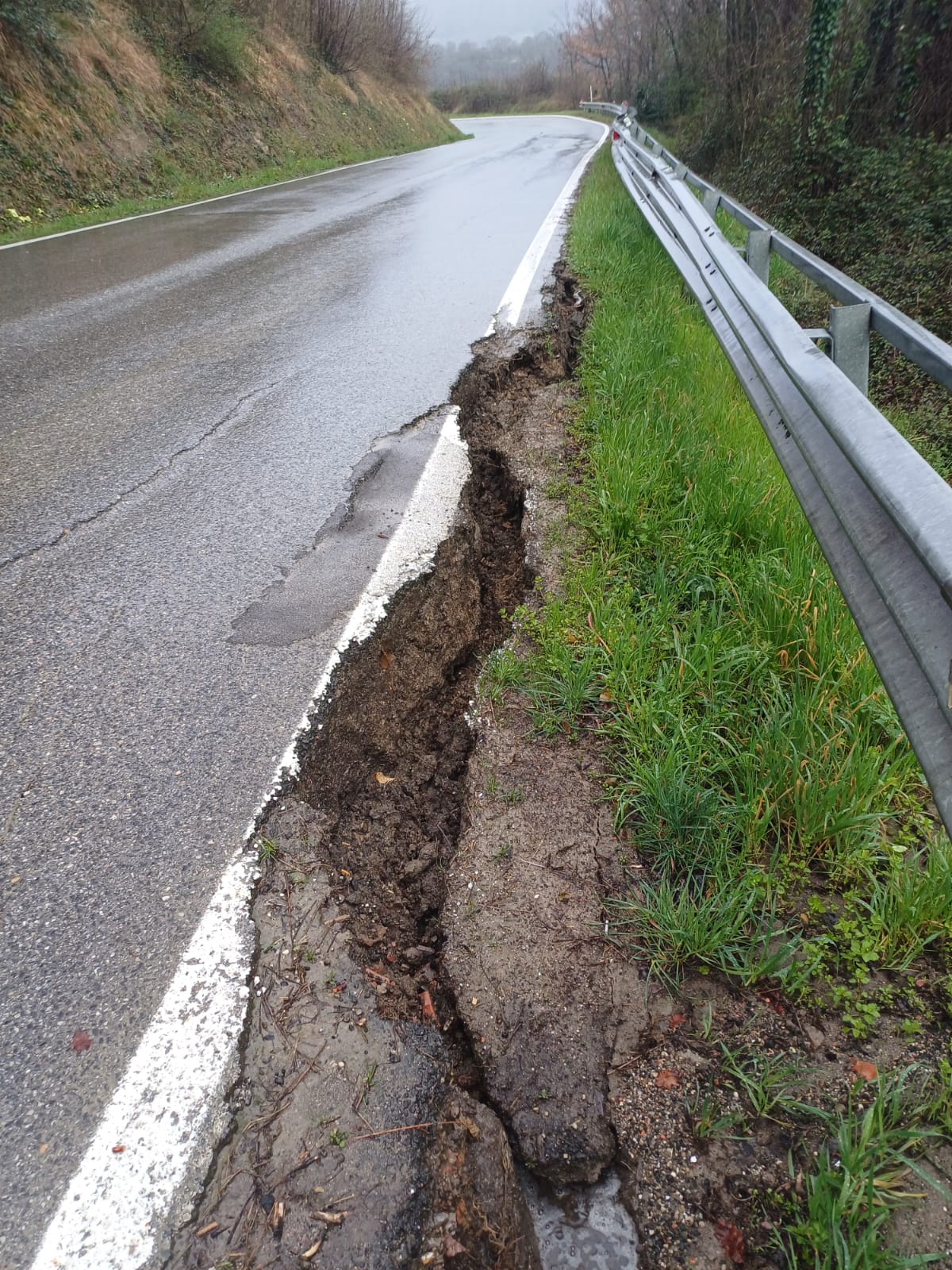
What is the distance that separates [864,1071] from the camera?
1450mm

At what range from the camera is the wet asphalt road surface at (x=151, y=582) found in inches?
61.2

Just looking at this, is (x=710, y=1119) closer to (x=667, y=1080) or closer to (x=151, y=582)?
(x=667, y=1080)

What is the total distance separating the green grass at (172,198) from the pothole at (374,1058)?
9646 mm

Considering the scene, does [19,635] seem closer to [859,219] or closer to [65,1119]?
[65,1119]

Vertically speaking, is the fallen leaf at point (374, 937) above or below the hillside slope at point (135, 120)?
below

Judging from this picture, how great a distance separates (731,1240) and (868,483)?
1325 mm

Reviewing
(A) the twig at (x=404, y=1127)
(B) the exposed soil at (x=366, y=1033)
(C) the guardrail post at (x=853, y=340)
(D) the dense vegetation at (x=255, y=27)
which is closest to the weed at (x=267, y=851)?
(B) the exposed soil at (x=366, y=1033)

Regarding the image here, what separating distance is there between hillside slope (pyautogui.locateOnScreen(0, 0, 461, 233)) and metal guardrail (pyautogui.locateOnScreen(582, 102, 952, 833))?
10.4 meters

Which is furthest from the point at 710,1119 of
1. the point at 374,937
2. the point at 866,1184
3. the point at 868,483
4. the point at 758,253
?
the point at 758,253

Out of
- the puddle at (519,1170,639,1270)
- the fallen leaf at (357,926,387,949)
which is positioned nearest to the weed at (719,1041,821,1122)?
the puddle at (519,1170,639,1270)

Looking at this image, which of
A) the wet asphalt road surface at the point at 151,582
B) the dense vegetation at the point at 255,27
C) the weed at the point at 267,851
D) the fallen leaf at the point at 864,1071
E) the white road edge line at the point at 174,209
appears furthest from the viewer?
the dense vegetation at the point at 255,27

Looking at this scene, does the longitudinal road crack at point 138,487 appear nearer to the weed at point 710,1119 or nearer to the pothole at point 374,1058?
the pothole at point 374,1058

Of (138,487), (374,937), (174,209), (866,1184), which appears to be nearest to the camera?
(866,1184)

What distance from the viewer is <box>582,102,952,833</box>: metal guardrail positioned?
3.92ft
